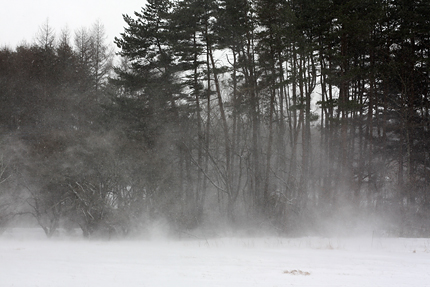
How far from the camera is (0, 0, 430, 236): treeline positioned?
15422mm

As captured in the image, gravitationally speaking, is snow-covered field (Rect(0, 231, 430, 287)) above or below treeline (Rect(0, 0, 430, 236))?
below

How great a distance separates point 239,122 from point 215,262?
11.5m

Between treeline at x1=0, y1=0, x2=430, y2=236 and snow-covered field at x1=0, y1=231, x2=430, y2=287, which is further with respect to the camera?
treeline at x1=0, y1=0, x2=430, y2=236

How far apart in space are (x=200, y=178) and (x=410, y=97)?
1150 centimetres

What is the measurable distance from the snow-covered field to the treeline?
1745 mm

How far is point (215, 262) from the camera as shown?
10.5 m

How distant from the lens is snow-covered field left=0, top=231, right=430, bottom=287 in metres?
8.28

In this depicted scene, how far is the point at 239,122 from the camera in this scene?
20.9 m

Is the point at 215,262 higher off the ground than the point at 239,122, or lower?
lower

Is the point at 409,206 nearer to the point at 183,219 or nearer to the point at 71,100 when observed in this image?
the point at 183,219

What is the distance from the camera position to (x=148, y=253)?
1204 centimetres

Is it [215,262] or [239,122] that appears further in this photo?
[239,122]

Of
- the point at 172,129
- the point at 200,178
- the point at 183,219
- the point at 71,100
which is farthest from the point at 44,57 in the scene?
the point at 183,219

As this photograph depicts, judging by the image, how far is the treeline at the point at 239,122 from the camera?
15.4 m
